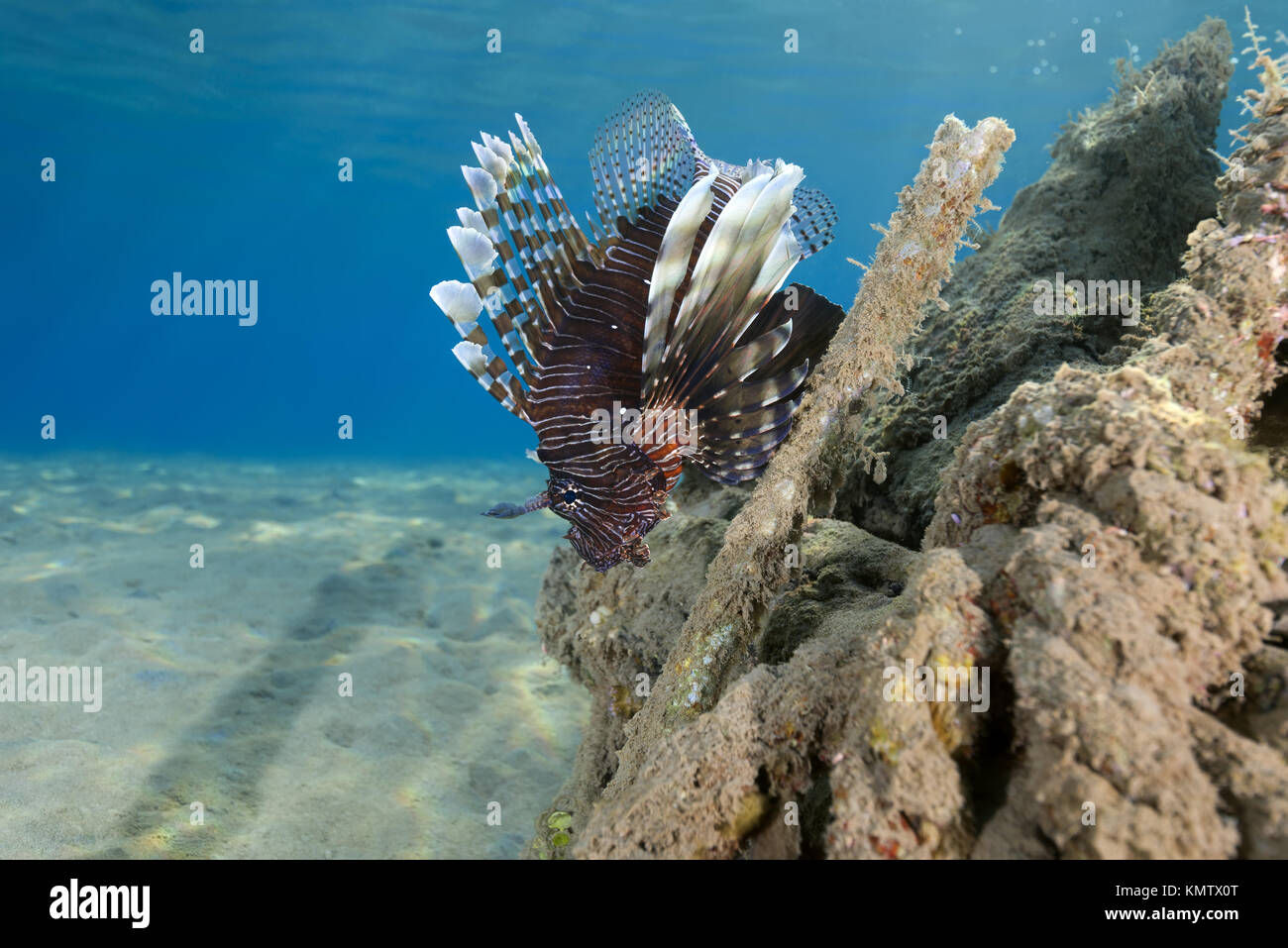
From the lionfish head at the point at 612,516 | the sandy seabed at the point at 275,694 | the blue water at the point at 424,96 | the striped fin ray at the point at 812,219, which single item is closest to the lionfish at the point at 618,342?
the lionfish head at the point at 612,516

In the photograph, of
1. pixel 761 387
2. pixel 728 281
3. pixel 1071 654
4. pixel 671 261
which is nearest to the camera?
pixel 1071 654

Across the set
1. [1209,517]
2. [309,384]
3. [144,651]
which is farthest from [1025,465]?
[309,384]

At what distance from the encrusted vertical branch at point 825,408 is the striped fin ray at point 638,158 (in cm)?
192

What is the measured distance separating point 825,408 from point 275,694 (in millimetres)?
4915

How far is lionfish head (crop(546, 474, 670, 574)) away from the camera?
119 inches

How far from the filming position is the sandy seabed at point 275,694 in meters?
3.68

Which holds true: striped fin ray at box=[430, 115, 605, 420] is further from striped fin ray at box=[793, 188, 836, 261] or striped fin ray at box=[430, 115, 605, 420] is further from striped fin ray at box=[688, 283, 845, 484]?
striped fin ray at box=[793, 188, 836, 261]

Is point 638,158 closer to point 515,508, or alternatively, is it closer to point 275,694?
point 515,508

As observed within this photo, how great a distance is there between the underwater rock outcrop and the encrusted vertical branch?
0.05m

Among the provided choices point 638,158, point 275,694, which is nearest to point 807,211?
point 638,158

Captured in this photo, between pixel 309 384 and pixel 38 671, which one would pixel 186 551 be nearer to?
pixel 38 671

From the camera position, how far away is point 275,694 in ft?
16.7

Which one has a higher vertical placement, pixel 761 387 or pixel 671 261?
pixel 671 261
